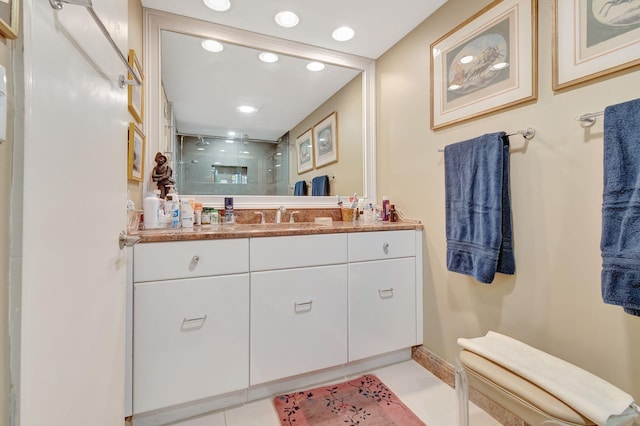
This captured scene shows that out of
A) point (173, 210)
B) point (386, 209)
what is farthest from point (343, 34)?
point (173, 210)

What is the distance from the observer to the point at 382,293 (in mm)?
1698

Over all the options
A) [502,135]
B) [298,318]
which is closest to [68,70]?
[298,318]

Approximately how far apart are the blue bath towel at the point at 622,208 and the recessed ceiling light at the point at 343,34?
4.90ft

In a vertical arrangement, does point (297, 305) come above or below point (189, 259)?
below

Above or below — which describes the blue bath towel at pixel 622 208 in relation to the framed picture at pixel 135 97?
below

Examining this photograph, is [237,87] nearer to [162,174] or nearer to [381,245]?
[162,174]

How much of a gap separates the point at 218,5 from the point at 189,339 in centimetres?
181

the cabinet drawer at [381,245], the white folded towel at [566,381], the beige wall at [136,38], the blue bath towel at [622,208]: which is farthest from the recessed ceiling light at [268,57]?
the white folded towel at [566,381]

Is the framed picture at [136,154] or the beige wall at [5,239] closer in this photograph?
the beige wall at [5,239]

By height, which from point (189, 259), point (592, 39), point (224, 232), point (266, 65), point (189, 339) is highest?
point (266, 65)

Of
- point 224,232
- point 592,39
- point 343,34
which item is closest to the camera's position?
point 592,39

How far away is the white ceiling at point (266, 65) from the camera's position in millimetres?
1680

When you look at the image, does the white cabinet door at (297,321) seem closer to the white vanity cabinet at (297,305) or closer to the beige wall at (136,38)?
the white vanity cabinet at (297,305)

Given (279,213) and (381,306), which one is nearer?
(381,306)
